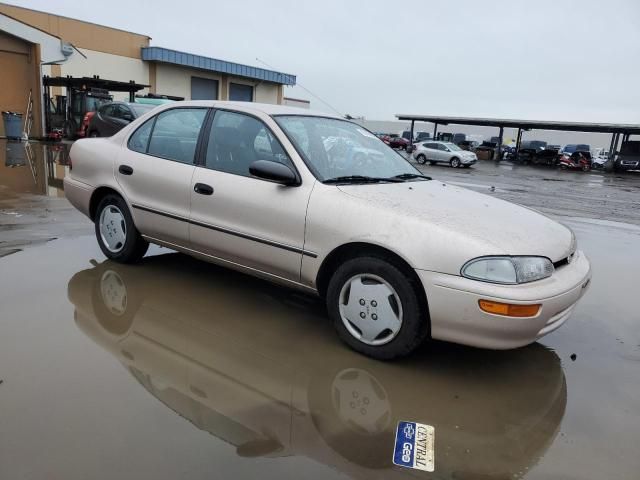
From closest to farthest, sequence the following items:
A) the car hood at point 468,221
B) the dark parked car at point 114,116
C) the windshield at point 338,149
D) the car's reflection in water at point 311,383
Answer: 1. the car's reflection in water at point 311,383
2. the car hood at point 468,221
3. the windshield at point 338,149
4. the dark parked car at point 114,116

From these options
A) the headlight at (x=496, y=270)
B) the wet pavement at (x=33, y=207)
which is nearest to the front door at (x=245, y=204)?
the headlight at (x=496, y=270)

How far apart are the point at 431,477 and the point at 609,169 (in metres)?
36.8

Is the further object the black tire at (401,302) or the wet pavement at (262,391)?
the black tire at (401,302)

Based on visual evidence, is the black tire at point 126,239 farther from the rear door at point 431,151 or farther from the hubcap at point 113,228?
the rear door at point 431,151

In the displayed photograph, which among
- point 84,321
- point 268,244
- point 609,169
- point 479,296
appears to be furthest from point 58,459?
point 609,169

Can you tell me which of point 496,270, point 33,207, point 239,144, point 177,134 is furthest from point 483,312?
point 33,207

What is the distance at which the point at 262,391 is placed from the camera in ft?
9.64

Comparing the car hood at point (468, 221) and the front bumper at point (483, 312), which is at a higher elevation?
the car hood at point (468, 221)

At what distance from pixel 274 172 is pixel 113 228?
6.89 feet

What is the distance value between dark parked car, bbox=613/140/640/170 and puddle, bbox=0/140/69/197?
3102 cm

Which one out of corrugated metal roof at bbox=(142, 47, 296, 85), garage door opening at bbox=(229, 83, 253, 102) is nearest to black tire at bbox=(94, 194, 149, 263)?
corrugated metal roof at bbox=(142, 47, 296, 85)

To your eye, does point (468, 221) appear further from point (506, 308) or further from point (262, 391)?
point (262, 391)

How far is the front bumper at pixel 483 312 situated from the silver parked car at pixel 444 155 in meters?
27.5

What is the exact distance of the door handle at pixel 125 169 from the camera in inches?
181
